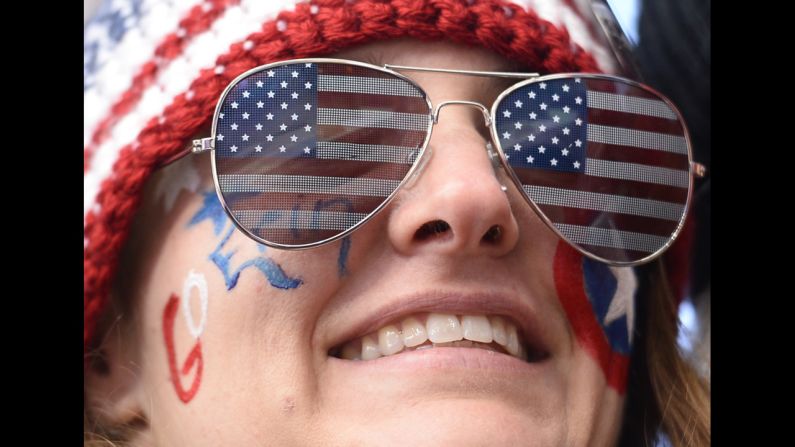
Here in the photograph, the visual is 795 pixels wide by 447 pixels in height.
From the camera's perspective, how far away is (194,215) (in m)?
1.37

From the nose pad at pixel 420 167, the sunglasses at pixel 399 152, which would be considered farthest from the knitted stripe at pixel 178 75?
the nose pad at pixel 420 167

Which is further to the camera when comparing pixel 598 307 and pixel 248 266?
pixel 598 307

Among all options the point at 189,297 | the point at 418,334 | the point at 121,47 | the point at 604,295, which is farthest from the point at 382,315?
the point at 121,47

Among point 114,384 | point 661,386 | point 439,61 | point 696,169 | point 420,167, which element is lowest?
point 661,386

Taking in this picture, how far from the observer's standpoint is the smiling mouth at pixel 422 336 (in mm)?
1337

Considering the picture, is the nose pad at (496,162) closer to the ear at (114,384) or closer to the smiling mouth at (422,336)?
the smiling mouth at (422,336)

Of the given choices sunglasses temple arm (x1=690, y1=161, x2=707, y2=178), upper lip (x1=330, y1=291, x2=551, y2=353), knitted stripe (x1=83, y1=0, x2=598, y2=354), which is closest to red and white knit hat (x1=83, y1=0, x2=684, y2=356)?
knitted stripe (x1=83, y1=0, x2=598, y2=354)

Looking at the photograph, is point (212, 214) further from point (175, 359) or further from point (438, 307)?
point (438, 307)

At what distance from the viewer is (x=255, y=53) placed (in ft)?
4.40

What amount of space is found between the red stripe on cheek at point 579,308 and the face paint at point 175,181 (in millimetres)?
603

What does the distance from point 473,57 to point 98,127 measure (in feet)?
2.07

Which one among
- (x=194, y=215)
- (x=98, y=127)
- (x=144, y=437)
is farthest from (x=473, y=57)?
(x=144, y=437)

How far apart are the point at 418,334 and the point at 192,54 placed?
576 mm

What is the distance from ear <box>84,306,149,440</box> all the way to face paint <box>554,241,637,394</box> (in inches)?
28.9
